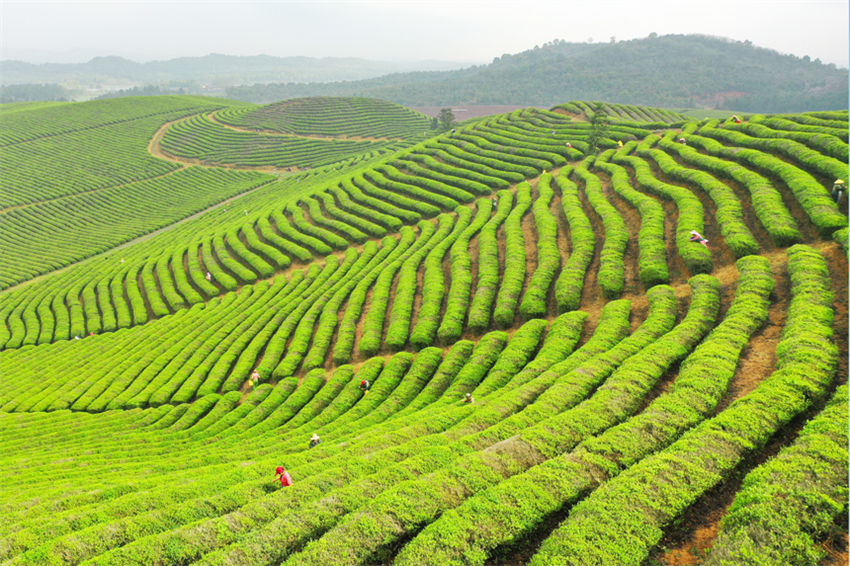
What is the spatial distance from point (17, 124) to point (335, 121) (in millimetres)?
83773

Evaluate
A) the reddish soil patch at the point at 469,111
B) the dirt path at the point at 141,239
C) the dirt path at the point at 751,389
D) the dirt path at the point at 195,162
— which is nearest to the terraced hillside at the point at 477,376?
the dirt path at the point at 751,389

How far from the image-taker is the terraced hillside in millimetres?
8719

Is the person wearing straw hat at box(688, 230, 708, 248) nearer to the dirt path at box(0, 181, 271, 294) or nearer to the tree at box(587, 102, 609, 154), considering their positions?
the tree at box(587, 102, 609, 154)

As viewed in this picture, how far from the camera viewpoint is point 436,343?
78.5 ft

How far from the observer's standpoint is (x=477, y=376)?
63.1ft

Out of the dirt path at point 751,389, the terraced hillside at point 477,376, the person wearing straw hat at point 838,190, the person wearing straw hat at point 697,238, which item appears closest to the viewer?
the dirt path at point 751,389

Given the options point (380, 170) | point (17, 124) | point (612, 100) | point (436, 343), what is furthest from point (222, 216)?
point (612, 100)

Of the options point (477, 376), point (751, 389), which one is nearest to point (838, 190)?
point (751, 389)

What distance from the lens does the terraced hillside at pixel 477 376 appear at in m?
8.72

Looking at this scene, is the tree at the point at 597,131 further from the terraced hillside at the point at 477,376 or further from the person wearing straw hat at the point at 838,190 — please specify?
the person wearing straw hat at the point at 838,190

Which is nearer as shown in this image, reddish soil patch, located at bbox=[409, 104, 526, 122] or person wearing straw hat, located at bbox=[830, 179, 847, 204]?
person wearing straw hat, located at bbox=[830, 179, 847, 204]

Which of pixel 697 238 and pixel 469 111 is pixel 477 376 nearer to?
pixel 697 238

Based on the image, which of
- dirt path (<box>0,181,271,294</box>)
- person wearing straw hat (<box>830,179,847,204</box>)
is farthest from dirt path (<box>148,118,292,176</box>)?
person wearing straw hat (<box>830,179,847,204</box>)

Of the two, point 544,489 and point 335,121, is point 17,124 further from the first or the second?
point 544,489
